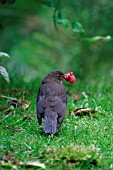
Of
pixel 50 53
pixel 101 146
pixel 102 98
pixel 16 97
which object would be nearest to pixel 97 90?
pixel 102 98

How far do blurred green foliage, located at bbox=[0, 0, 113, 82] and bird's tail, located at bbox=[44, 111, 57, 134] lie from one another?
4.04 meters

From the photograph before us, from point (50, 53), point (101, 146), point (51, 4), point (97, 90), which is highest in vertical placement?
point (51, 4)

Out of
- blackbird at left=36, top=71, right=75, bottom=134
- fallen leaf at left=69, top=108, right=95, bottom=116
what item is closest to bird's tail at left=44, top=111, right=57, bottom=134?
blackbird at left=36, top=71, right=75, bottom=134

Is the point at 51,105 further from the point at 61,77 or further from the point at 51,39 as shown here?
the point at 51,39

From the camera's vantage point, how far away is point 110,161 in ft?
18.9

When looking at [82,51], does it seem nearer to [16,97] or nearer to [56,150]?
[16,97]

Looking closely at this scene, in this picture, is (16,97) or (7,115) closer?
(7,115)

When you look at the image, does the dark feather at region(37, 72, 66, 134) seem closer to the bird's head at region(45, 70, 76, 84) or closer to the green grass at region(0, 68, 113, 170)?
the green grass at region(0, 68, 113, 170)

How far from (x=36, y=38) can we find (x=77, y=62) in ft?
7.28

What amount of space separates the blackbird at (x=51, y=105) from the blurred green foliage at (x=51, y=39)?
3311 millimetres

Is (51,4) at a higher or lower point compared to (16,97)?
higher

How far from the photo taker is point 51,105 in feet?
23.2

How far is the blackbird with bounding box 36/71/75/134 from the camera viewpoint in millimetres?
6785

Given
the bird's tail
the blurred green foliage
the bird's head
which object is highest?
the bird's head
